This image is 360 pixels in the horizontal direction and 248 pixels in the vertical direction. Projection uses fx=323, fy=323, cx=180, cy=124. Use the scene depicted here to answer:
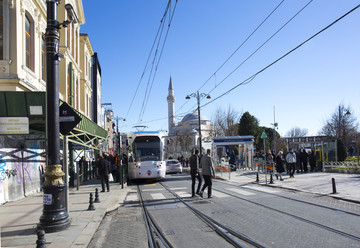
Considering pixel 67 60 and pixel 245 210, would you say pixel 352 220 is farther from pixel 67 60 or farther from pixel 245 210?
pixel 67 60

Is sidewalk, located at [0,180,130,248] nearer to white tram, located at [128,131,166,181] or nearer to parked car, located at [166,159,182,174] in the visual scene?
white tram, located at [128,131,166,181]

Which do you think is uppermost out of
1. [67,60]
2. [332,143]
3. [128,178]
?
[67,60]

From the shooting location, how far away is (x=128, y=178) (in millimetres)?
21109

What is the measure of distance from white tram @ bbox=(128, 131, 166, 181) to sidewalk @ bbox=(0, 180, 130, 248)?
6.79 meters

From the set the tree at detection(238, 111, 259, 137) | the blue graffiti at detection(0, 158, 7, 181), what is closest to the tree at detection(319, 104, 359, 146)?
the tree at detection(238, 111, 259, 137)

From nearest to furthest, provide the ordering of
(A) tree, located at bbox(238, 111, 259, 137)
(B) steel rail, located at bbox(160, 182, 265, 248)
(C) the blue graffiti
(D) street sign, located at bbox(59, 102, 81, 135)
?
(B) steel rail, located at bbox(160, 182, 265, 248)
(D) street sign, located at bbox(59, 102, 81, 135)
(C) the blue graffiti
(A) tree, located at bbox(238, 111, 259, 137)

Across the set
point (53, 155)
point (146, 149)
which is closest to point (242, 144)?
point (146, 149)

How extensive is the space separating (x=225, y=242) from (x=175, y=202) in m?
5.31

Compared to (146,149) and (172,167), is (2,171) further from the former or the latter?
(172,167)

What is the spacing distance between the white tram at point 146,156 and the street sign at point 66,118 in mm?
11432

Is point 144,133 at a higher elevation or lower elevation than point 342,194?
higher

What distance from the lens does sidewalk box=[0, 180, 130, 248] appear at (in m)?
6.24

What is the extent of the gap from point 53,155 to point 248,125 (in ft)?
161

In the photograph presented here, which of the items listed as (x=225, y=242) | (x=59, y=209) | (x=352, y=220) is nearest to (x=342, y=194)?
(x=352, y=220)
